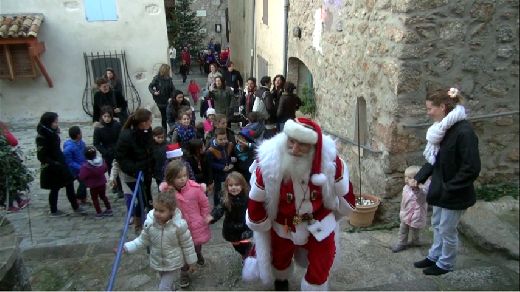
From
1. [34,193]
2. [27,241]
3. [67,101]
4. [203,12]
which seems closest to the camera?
[27,241]

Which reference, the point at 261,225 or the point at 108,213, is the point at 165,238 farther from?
the point at 108,213

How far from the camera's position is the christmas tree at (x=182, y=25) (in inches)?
926

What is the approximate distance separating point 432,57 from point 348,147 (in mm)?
1827

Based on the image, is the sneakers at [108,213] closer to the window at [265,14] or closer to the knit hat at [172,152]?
the knit hat at [172,152]

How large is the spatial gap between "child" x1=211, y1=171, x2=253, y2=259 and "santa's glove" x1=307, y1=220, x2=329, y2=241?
2.70 feet

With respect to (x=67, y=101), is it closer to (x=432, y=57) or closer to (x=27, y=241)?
(x=27, y=241)

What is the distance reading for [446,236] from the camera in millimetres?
3426

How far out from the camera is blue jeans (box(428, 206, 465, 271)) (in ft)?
11.1

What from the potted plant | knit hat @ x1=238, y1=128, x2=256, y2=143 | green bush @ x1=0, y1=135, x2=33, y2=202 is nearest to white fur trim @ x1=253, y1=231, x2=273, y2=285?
the potted plant

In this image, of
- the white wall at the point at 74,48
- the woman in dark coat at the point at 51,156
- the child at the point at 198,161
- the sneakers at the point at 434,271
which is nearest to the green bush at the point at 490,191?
the sneakers at the point at 434,271

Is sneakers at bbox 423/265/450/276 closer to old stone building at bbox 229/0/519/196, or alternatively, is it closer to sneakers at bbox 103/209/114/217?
old stone building at bbox 229/0/519/196

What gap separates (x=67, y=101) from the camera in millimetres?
12688

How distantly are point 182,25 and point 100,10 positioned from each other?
38.6ft

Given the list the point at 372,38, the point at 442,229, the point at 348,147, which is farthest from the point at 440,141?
the point at 348,147
